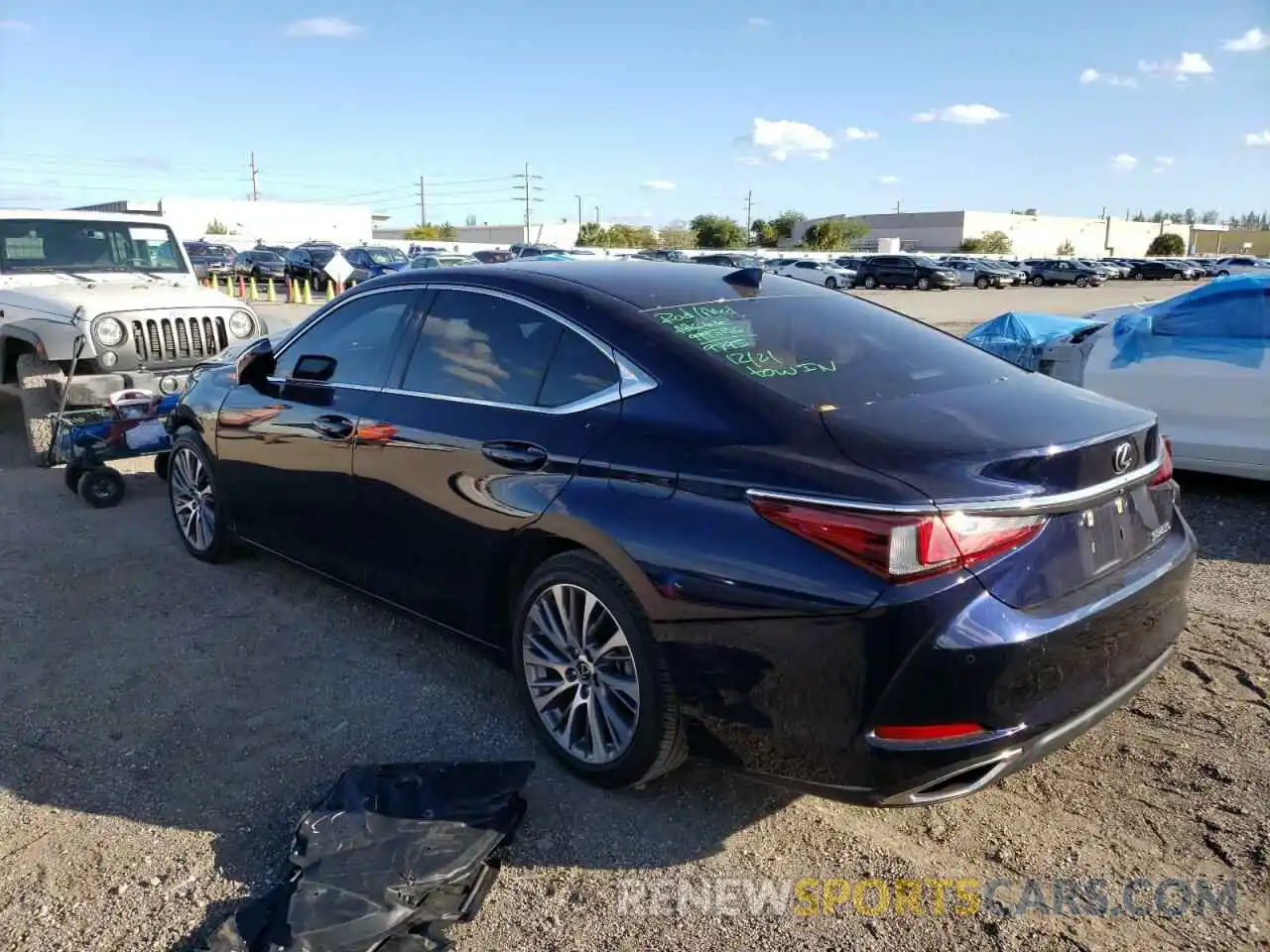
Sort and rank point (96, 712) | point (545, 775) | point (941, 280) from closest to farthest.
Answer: point (545, 775)
point (96, 712)
point (941, 280)

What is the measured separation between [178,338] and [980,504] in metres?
7.29

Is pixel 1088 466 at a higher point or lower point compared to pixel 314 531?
higher

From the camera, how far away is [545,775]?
3.36 meters

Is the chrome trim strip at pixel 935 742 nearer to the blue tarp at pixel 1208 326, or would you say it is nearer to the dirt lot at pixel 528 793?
the dirt lot at pixel 528 793

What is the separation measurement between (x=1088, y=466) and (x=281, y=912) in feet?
8.21

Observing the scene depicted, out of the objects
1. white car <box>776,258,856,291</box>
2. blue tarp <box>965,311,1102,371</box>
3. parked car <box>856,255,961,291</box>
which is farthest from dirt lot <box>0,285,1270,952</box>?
parked car <box>856,255,961,291</box>

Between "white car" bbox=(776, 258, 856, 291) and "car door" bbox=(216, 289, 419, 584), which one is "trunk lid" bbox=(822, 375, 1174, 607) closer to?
"car door" bbox=(216, 289, 419, 584)

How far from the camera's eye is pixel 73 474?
681 centimetres

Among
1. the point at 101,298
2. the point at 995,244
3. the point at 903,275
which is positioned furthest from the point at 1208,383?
the point at 995,244

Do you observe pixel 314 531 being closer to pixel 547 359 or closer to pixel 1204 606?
pixel 547 359

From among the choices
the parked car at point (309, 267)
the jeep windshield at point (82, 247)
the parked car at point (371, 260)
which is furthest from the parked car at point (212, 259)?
the jeep windshield at point (82, 247)

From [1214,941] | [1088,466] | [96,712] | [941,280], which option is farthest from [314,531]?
[941,280]

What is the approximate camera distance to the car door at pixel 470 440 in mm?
3277

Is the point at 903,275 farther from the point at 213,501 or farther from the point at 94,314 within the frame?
the point at 213,501
